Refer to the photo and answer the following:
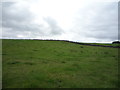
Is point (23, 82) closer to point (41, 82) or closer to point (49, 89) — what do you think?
point (41, 82)

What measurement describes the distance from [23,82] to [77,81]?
4.83m

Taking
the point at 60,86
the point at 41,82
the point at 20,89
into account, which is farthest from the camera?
the point at 41,82

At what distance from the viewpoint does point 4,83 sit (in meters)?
7.76

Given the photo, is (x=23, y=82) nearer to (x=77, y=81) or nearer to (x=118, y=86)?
(x=77, y=81)

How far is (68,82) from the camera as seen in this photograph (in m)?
8.16

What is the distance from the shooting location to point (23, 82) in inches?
311

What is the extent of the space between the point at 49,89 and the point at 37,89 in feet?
3.02

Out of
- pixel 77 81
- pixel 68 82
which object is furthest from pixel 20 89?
pixel 77 81

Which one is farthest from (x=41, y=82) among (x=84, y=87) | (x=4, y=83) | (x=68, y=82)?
(x=84, y=87)

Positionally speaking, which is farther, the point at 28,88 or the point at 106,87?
the point at 106,87

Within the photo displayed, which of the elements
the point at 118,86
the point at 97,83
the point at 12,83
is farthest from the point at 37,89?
the point at 118,86

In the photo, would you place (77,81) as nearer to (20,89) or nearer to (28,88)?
(28,88)

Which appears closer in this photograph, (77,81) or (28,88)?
(28,88)

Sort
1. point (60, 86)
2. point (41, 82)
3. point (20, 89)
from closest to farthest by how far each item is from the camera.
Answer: point (20, 89)
point (60, 86)
point (41, 82)
